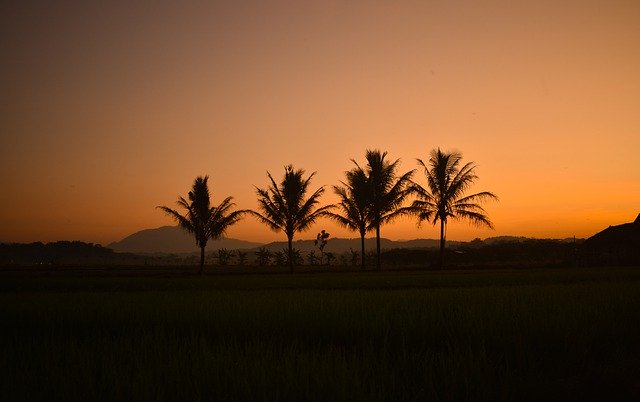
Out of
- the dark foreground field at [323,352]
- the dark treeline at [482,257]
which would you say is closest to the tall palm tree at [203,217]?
the dark treeline at [482,257]

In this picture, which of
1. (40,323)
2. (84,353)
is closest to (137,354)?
(84,353)

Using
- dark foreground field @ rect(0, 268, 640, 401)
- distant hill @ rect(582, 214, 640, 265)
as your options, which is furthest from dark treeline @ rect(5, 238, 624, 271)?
dark foreground field @ rect(0, 268, 640, 401)

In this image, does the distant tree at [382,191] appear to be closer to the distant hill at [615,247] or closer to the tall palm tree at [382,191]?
the tall palm tree at [382,191]

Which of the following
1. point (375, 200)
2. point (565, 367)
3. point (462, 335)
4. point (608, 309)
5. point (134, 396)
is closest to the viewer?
point (134, 396)

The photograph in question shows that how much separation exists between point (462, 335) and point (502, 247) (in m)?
36.0

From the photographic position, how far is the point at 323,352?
3.26m

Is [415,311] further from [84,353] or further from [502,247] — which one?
[502,247]

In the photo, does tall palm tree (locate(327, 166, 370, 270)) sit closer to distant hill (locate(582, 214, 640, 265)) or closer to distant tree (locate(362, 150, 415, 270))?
distant tree (locate(362, 150, 415, 270))

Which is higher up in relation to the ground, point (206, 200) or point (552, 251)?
point (206, 200)

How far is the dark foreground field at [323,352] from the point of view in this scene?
237 centimetres

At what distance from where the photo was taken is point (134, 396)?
7.06ft

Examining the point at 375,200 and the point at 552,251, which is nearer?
the point at 375,200

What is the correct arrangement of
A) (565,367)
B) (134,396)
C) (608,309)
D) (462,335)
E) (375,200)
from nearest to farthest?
(134,396), (565,367), (462,335), (608,309), (375,200)

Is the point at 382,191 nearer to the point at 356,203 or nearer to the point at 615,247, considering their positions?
the point at 356,203
